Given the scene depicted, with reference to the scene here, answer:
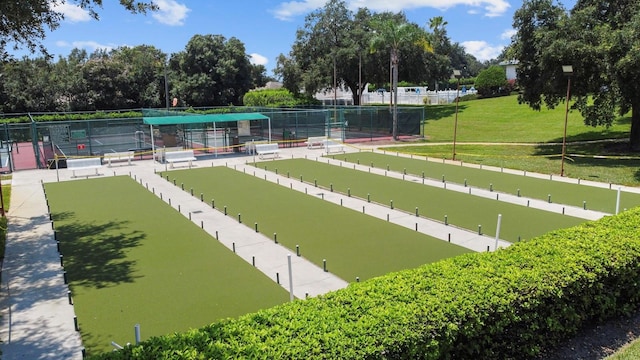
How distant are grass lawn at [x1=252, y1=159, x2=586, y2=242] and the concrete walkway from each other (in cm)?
67

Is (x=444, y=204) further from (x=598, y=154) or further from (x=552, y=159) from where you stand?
(x=598, y=154)

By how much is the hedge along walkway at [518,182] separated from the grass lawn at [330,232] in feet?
22.4

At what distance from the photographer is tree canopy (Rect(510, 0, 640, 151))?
21641 millimetres

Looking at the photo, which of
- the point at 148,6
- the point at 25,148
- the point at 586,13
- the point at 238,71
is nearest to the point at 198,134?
the point at 25,148

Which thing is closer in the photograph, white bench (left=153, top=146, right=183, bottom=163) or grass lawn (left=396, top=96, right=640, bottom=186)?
grass lawn (left=396, top=96, right=640, bottom=186)

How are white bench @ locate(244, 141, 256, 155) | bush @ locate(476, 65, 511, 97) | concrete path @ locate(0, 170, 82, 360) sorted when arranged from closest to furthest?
concrete path @ locate(0, 170, 82, 360) → white bench @ locate(244, 141, 256, 155) → bush @ locate(476, 65, 511, 97)

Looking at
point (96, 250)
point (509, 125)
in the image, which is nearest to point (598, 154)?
point (509, 125)

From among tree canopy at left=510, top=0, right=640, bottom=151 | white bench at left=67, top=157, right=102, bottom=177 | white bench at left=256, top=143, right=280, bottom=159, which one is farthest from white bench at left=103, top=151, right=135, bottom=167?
tree canopy at left=510, top=0, right=640, bottom=151

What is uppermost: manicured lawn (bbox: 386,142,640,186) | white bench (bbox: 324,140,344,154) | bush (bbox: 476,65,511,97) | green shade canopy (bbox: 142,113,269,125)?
bush (bbox: 476,65,511,97)

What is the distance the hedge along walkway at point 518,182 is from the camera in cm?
1670

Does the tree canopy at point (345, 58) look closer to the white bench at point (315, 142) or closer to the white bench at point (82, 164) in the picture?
the white bench at point (315, 142)

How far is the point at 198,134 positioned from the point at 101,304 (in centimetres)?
2770

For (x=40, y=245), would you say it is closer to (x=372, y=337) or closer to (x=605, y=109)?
(x=372, y=337)

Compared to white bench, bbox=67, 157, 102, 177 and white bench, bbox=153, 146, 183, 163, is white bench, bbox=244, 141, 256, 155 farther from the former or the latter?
white bench, bbox=67, 157, 102, 177
